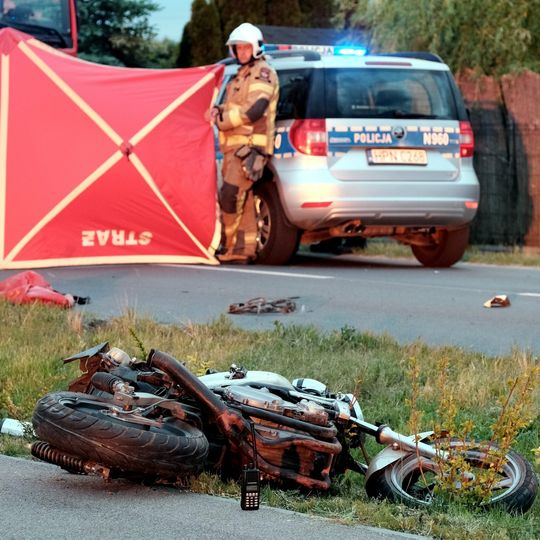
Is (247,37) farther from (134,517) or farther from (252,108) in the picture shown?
(134,517)

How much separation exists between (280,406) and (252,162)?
8.30m

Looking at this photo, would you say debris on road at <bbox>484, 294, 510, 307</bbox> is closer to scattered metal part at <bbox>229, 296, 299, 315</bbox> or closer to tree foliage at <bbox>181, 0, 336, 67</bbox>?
scattered metal part at <bbox>229, 296, 299, 315</bbox>

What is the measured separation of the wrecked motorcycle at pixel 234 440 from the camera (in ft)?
15.6

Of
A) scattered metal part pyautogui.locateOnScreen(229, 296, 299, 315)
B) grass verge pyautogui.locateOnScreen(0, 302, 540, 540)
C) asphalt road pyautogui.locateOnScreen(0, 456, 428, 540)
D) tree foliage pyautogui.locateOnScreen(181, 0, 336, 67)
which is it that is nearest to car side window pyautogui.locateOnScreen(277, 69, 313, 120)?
scattered metal part pyautogui.locateOnScreen(229, 296, 299, 315)

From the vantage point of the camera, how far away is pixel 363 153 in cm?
1320

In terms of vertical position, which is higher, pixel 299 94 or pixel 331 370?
pixel 299 94

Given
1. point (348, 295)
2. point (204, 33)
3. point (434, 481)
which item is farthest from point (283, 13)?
point (434, 481)

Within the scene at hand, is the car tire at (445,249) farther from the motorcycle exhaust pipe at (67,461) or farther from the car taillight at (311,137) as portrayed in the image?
the motorcycle exhaust pipe at (67,461)

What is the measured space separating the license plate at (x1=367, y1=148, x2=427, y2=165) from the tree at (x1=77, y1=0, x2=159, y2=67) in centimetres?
1484

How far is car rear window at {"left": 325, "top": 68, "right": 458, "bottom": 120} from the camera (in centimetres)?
1328

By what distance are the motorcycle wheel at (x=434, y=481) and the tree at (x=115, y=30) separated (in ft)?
75.1

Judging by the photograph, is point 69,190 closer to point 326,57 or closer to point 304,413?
point 326,57

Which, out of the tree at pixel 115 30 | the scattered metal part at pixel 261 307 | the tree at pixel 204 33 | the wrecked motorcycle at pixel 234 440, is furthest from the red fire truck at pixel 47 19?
the tree at pixel 204 33

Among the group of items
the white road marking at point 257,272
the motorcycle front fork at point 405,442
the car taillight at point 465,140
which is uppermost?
the car taillight at point 465,140
